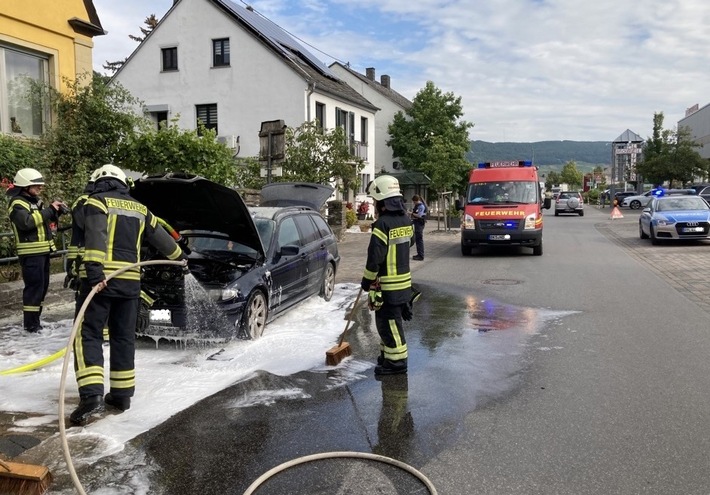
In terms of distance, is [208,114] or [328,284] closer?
[328,284]

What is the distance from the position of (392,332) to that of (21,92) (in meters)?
10.1

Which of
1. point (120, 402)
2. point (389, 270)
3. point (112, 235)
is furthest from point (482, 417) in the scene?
point (112, 235)

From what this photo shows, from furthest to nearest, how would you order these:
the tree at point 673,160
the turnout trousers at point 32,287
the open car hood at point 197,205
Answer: the tree at point 673,160 → the turnout trousers at point 32,287 → the open car hood at point 197,205

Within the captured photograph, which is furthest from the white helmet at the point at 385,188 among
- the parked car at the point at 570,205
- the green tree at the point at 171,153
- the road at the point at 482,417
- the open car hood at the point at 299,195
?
the parked car at the point at 570,205

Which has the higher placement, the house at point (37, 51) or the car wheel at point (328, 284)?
the house at point (37, 51)

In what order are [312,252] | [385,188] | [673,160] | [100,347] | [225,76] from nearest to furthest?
[100,347]
[385,188]
[312,252]
[225,76]
[673,160]

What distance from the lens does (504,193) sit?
16.2m

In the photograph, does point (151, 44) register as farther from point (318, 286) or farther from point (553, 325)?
point (553, 325)

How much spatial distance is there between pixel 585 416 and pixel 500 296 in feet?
18.1

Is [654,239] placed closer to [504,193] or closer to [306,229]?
[504,193]

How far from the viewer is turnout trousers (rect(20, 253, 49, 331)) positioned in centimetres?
712

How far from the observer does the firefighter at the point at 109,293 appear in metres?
4.67

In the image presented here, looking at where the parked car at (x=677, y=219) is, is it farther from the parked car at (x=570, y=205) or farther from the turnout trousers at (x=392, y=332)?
the parked car at (x=570, y=205)

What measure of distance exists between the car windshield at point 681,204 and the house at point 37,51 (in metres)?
16.9
